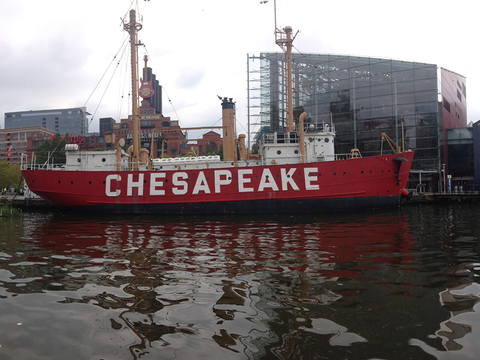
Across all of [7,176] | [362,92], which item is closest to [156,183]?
[362,92]

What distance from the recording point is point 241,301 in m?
4.27

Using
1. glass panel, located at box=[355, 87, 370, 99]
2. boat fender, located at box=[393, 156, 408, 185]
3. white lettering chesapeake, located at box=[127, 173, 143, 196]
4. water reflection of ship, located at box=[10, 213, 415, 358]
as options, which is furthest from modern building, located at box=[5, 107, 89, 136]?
water reflection of ship, located at box=[10, 213, 415, 358]

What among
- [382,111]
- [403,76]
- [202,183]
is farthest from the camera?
[382,111]

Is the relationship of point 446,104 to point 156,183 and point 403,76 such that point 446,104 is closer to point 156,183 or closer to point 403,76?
point 403,76

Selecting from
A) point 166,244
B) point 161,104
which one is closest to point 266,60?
point 166,244

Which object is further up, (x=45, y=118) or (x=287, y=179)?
(x=45, y=118)

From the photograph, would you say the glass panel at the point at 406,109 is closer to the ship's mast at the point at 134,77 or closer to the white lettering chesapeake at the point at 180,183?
the white lettering chesapeake at the point at 180,183

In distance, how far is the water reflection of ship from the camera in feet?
11.9

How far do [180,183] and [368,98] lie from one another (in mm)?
22662

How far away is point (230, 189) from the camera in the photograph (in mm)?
17594

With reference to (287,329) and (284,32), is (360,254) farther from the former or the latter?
(284,32)

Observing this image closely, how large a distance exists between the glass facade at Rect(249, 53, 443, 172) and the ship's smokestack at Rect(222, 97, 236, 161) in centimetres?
1202

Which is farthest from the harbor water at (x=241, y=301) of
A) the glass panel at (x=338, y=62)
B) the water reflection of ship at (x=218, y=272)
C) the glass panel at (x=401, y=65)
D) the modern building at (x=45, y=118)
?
the modern building at (x=45, y=118)

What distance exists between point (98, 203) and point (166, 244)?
11.2 meters
